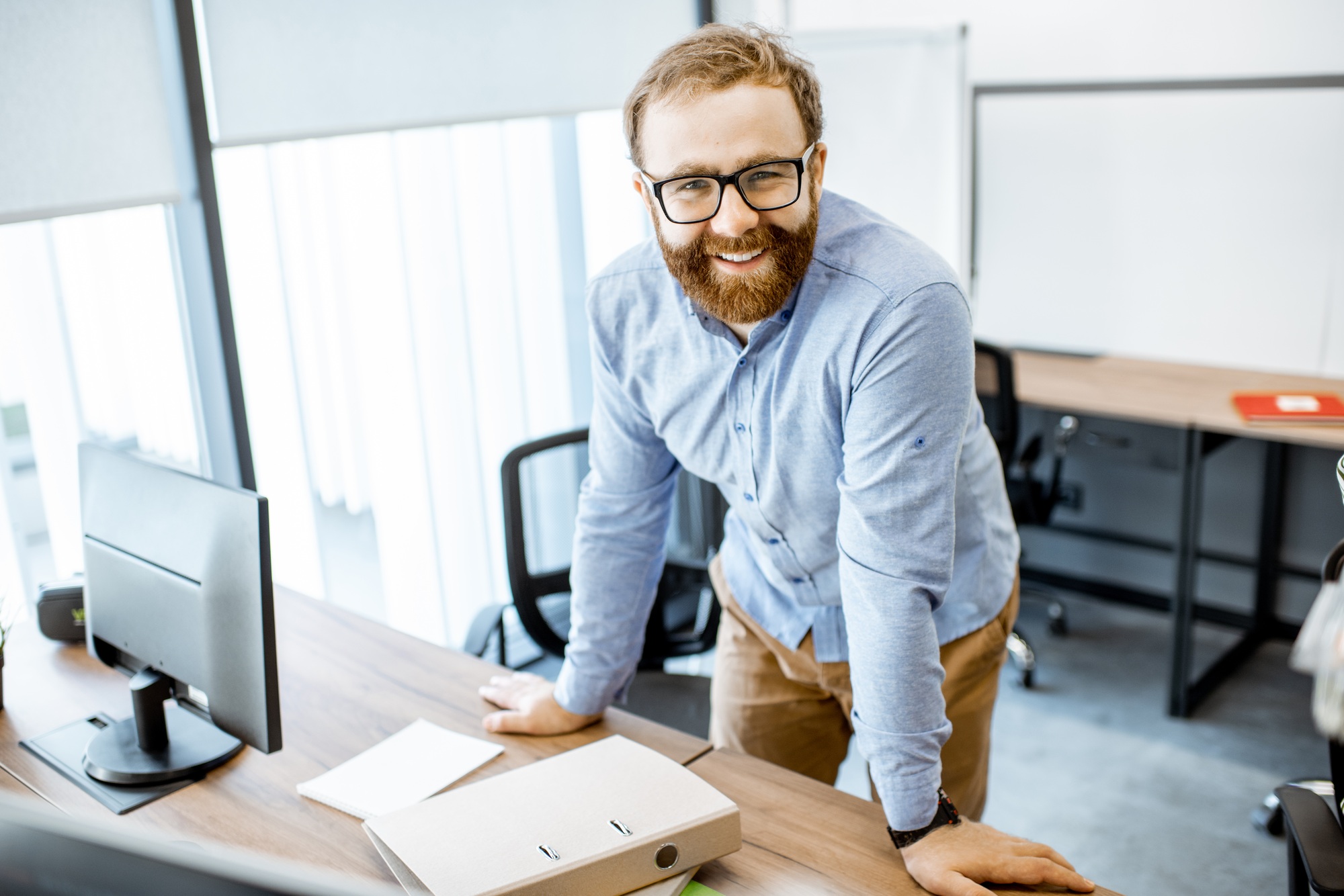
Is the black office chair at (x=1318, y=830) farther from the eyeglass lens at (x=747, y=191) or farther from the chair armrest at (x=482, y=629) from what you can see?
the chair armrest at (x=482, y=629)

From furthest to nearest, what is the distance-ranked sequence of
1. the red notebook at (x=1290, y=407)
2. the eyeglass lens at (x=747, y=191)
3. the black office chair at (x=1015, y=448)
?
1. the black office chair at (x=1015, y=448)
2. the red notebook at (x=1290, y=407)
3. the eyeglass lens at (x=747, y=191)

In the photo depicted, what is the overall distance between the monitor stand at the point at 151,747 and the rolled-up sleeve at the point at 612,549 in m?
0.48

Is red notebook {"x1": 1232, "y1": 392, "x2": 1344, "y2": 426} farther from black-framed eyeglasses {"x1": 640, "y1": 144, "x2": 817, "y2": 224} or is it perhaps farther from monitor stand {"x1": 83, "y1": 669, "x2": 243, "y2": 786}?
monitor stand {"x1": 83, "y1": 669, "x2": 243, "y2": 786}

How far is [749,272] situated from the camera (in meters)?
1.29

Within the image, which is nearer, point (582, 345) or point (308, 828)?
point (308, 828)

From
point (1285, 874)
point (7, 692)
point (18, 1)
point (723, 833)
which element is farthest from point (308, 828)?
point (1285, 874)

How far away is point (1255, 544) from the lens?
335 centimetres

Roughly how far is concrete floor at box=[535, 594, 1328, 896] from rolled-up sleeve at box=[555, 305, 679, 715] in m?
0.49

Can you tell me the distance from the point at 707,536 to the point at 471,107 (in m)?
1.50

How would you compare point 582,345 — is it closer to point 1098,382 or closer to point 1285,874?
point 1098,382

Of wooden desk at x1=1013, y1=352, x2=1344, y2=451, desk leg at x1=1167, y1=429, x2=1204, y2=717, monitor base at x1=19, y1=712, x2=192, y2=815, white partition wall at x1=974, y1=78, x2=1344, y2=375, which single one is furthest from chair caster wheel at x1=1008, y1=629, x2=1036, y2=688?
monitor base at x1=19, y1=712, x2=192, y2=815

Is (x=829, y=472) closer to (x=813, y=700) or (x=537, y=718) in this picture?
(x=813, y=700)

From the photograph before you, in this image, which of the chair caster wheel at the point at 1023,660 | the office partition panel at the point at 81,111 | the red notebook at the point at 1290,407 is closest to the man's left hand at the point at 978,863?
the office partition panel at the point at 81,111

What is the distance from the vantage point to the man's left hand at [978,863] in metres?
1.17
